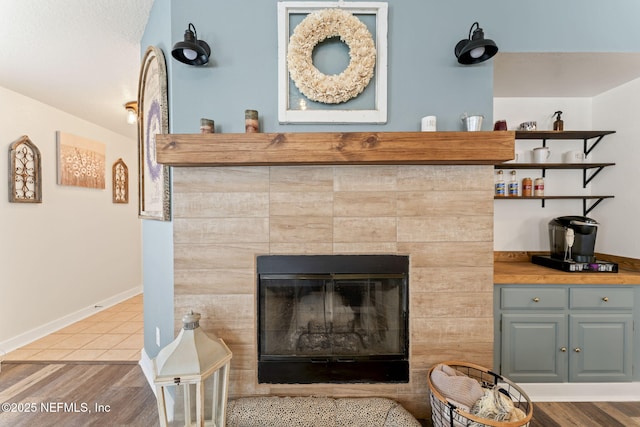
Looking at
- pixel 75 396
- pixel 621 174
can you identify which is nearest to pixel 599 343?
pixel 621 174

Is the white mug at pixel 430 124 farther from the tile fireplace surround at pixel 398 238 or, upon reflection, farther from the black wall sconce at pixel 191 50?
the black wall sconce at pixel 191 50

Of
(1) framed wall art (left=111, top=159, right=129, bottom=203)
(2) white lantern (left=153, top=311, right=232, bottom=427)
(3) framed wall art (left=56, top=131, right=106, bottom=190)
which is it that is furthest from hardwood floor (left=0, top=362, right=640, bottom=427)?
(1) framed wall art (left=111, top=159, right=129, bottom=203)

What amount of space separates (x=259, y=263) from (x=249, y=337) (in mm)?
454

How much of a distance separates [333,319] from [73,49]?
9.20 ft

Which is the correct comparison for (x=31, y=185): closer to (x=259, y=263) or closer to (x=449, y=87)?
(x=259, y=263)

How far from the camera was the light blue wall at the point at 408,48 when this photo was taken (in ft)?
5.69

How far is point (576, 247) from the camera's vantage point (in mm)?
2146

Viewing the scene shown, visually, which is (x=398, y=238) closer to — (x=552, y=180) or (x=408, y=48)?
(x=408, y=48)

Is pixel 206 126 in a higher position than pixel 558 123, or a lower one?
lower

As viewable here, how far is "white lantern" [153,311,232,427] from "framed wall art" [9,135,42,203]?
287 cm

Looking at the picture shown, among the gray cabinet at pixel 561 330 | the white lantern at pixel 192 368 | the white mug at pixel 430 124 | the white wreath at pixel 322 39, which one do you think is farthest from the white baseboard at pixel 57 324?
the gray cabinet at pixel 561 330

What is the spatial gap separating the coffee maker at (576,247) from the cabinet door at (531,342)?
15.8 inches

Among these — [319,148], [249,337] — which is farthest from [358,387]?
[319,148]

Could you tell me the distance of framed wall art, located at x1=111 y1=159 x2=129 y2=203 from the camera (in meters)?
4.22
